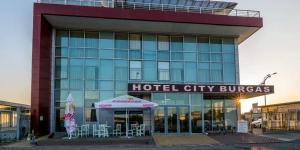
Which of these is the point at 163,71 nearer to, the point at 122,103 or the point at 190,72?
the point at 190,72

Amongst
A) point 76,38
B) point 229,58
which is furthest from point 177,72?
point 76,38

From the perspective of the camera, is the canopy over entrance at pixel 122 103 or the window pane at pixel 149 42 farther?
the window pane at pixel 149 42

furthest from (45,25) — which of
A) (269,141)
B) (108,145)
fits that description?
(269,141)

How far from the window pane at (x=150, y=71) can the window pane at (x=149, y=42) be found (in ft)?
3.80

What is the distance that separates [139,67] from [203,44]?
5823 millimetres

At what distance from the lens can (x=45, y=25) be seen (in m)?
27.8

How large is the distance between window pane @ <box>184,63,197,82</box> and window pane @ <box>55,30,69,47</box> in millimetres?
9718

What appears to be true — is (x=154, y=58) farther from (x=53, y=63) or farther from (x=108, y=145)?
(x=108, y=145)

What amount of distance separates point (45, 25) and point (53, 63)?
296 cm

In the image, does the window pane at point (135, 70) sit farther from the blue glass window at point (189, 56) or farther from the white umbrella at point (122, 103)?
the white umbrella at point (122, 103)

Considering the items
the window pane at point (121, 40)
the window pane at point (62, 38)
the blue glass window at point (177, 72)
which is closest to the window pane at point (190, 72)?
the blue glass window at point (177, 72)

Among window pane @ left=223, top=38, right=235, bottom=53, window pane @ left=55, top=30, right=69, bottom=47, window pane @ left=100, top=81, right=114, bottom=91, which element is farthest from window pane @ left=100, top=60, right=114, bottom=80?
window pane @ left=223, top=38, right=235, bottom=53

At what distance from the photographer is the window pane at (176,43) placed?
30891mm

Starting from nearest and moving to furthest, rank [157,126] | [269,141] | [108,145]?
[108,145], [269,141], [157,126]
